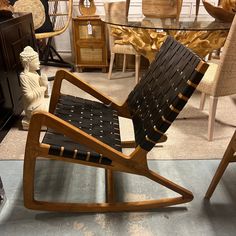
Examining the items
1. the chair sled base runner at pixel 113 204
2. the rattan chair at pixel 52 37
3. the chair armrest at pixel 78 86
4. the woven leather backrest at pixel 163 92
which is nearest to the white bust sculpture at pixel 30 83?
the chair armrest at pixel 78 86

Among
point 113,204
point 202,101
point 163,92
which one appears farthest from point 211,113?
point 113,204

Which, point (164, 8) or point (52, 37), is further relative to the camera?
point (52, 37)

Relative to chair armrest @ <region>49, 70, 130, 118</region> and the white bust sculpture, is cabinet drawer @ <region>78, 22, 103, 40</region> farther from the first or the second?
chair armrest @ <region>49, 70, 130, 118</region>

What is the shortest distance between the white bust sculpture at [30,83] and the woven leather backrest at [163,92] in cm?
85

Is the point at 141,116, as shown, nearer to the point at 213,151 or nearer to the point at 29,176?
the point at 29,176

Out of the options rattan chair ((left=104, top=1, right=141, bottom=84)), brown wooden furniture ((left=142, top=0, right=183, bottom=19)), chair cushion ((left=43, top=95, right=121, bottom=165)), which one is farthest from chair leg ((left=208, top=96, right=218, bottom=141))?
rattan chair ((left=104, top=1, right=141, bottom=84))

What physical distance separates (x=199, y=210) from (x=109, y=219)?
0.47 meters

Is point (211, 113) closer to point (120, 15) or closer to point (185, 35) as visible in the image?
point (185, 35)

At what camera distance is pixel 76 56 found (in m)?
3.52

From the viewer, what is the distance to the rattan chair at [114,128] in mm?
1093

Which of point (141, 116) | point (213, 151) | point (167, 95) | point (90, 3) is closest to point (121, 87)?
point (90, 3)

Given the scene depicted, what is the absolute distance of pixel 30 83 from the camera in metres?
2.03

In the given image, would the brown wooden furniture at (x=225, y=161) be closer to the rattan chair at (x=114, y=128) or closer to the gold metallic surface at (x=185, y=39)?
the rattan chair at (x=114, y=128)

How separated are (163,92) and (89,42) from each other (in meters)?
2.40
